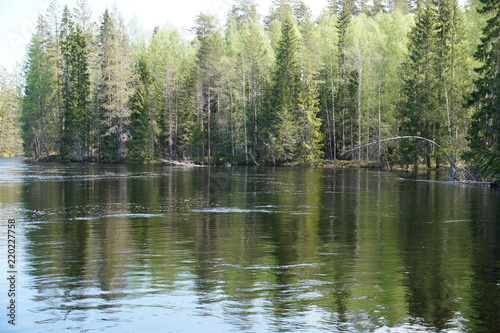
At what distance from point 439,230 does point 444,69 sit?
134 feet

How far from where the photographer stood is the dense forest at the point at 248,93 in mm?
63719

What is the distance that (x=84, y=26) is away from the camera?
9325 centimetres

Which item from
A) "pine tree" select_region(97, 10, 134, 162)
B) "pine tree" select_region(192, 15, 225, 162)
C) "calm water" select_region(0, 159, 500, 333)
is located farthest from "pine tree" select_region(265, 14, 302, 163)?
"calm water" select_region(0, 159, 500, 333)

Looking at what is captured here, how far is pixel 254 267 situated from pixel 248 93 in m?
69.6

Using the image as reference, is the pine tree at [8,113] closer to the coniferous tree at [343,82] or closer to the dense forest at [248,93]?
the dense forest at [248,93]

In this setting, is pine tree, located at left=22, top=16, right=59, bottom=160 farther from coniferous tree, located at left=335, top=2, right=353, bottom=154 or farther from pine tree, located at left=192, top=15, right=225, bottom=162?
coniferous tree, located at left=335, top=2, right=353, bottom=154

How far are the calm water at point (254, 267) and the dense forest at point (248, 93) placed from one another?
3808 cm

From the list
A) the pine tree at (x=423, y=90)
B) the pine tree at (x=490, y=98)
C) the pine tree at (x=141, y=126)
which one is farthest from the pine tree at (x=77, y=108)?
the pine tree at (x=490, y=98)

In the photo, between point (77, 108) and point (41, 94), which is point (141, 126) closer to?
point (77, 108)

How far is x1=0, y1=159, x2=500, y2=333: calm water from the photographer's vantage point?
9.35 m

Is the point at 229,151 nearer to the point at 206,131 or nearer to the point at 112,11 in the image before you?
the point at 206,131

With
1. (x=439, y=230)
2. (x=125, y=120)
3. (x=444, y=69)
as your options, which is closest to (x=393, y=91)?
(x=444, y=69)

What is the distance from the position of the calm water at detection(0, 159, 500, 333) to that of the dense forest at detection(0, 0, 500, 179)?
1499 inches

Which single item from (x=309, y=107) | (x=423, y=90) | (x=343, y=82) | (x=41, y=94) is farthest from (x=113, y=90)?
(x=423, y=90)
